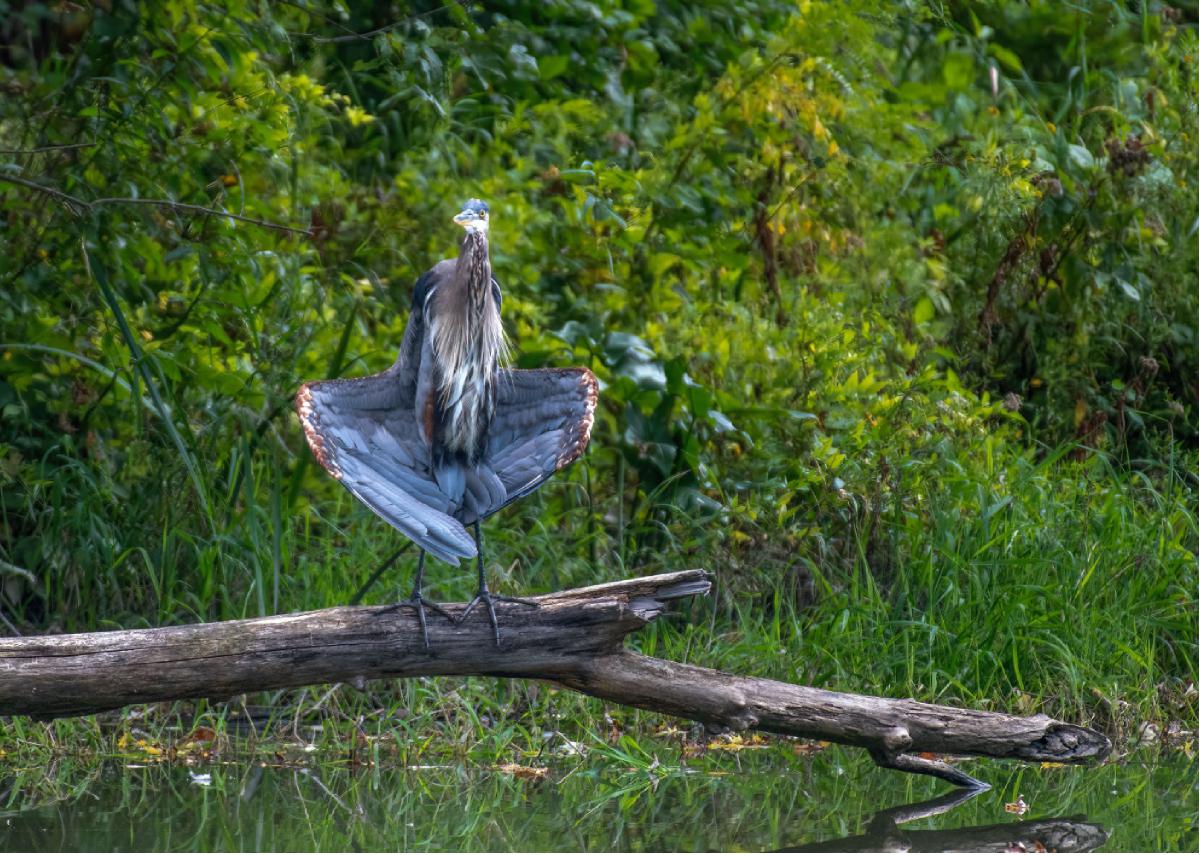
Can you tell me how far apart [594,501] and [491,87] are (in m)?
1.69

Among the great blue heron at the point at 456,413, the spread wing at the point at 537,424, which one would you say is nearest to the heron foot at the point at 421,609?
the great blue heron at the point at 456,413

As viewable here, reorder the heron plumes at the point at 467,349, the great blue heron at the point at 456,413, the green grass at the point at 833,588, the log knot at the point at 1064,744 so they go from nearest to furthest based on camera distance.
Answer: the log knot at the point at 1064,744 < the great blue heron at the point at 456,413 < the heron plumes at the point at 467,349 < the green grass at the point at 833,588

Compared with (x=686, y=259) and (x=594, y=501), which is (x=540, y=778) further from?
(x=686, y=259)

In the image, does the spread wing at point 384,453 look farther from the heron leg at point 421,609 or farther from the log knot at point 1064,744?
the log knot at point 1064,744

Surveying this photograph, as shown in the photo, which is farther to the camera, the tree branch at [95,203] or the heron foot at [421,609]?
the tree branch at [95,203]

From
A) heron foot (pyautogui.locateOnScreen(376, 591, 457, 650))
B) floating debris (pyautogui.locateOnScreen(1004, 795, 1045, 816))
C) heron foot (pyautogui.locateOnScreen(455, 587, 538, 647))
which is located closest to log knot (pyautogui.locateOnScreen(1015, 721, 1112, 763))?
floating debris (pyautogui.locateOnScreen(1004, 795, 1045, 816))

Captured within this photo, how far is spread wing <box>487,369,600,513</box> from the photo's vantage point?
4.05 metres

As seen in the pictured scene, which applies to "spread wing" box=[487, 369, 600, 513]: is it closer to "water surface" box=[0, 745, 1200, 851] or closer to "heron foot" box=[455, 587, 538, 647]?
"heron foot" box=[455, 587, 538, 647]

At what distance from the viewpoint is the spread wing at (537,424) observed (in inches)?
159

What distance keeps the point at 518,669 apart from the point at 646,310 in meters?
2.83

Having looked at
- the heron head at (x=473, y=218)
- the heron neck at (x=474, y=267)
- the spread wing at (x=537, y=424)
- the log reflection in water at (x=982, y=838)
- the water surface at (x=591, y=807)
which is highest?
the heron head at (x=473, y=218)

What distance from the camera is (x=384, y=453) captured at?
4113 millimetres

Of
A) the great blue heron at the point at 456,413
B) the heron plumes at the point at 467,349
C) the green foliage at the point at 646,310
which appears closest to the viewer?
the great blue heron at the point at 456,413

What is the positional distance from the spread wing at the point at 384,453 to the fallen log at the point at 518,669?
0.79 feet
